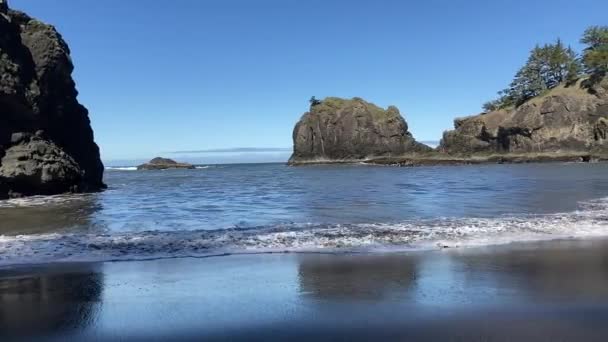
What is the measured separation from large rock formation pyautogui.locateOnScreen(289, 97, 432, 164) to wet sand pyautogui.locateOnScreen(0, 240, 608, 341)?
92.8 metres

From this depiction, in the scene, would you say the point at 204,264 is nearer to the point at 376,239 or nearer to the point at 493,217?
the point at 376,239

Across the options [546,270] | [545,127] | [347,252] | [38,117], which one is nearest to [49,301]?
[347,252]

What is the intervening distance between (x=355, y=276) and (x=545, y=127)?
3337 inches

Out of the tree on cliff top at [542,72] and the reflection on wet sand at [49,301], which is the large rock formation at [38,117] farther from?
the tree on cliff top at [542,72]

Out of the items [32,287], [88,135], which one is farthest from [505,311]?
[88,135]

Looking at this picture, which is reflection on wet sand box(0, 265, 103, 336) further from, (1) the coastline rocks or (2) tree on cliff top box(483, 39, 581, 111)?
(1) the coastline rocks

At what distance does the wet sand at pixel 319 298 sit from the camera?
4.44 metres

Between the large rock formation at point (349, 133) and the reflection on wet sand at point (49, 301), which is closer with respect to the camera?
the reflection on wet sand at point (49, 301)

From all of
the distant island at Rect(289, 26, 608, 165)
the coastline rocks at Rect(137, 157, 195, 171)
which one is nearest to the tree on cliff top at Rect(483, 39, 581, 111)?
the distant island at Rect(289, 26, 608, 165)

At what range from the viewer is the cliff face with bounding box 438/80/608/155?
7688 centimetres

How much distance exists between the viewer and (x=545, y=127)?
80.9 meters

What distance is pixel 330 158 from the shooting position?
108062mm

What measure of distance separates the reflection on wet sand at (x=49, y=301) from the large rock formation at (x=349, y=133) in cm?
9450

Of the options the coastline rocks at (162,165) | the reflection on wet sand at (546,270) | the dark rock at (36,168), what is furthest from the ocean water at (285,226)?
the coastline rocks at (162,165)
